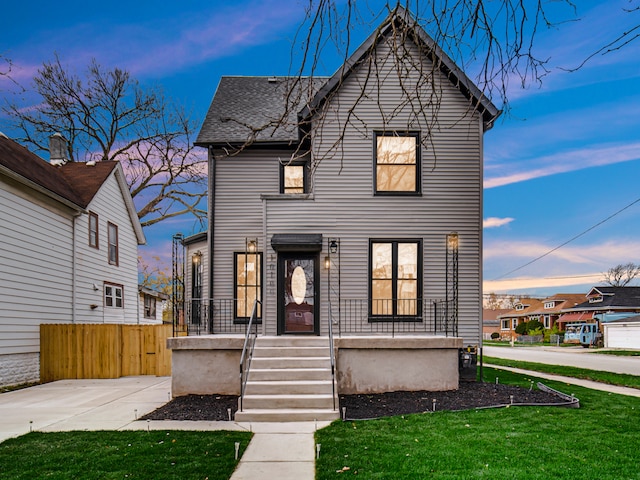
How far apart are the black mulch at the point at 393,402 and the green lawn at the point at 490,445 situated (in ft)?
2.25

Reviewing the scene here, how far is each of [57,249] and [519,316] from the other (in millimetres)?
70736

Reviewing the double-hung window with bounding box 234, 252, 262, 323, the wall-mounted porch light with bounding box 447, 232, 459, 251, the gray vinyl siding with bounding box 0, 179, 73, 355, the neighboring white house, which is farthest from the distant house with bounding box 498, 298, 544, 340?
the gray vinyl siding with bounding box 0, 179, 73, 355

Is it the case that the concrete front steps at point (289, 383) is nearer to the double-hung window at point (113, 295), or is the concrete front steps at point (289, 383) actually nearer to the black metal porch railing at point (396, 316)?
the black metal porch railing at point (396, 316)

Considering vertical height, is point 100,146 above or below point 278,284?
above

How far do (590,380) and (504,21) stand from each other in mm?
13849

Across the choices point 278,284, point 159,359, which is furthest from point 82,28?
point 278,284

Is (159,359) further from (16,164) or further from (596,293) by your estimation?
(596,293)

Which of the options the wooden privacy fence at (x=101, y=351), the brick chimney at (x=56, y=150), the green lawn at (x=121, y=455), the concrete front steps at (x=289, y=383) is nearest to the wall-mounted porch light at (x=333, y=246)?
the concrete front steps at (x=289, y=383)

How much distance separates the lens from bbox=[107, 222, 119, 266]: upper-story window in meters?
19.3

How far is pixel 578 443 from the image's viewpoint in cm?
631

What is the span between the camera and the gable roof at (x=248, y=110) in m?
13.7

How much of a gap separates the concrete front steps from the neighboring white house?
7295 mm

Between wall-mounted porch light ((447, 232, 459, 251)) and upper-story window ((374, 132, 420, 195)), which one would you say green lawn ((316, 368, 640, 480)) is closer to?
wall-mounted porch light ((447, 232, 459, 251))

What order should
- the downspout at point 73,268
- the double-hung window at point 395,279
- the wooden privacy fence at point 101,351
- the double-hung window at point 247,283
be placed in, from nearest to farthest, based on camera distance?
the double-hung window at point 395,279 < the double-hung window at point 247,283 < the wooden privacy fence at point 101,351 < the downspout at point 73,268
